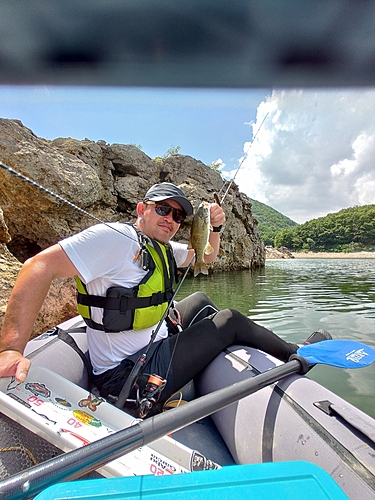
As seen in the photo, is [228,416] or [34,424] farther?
[228,416]

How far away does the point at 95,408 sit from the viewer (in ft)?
4.34

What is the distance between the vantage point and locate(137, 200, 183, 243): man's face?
87.9 inches

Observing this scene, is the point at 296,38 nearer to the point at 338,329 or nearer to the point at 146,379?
the point at 338,329

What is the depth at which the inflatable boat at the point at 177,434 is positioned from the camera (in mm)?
929

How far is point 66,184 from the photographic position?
410 inches

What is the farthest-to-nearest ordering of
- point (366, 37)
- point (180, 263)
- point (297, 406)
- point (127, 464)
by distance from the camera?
point (366, 37)
point (180, 263)
point (297, 406)
point (127, 464)

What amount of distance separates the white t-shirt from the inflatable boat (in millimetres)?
261

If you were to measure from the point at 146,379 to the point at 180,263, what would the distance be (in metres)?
1.45

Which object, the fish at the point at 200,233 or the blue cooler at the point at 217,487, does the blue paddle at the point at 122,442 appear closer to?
the blue cooler at the point at 217,487

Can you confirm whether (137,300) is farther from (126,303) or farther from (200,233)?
(200,233)

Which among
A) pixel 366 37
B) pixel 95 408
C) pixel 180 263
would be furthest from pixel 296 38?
pixel 95 408

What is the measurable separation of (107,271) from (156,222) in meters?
0.67

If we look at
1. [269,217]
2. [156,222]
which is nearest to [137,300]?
[156,222]

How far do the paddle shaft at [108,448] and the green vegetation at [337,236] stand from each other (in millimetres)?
84696
